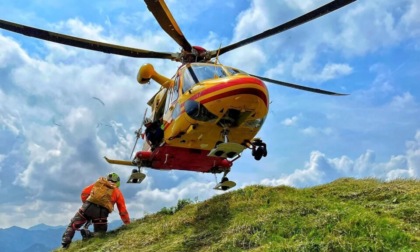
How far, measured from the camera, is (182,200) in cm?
1476

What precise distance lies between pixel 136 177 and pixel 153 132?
2.07 m

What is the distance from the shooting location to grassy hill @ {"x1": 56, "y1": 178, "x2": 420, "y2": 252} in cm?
730

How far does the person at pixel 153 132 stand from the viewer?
14.3 m

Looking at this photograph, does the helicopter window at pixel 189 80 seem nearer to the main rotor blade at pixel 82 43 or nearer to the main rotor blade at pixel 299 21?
the main rotor blade at pixel 299 21

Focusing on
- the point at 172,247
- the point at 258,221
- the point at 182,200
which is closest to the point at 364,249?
the point at 258,221

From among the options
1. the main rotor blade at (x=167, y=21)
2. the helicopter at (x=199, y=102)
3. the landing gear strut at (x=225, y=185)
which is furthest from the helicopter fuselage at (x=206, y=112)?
the main rotor blade at (x=167, y=21)

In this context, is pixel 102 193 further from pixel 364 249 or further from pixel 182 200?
pixel 364 249

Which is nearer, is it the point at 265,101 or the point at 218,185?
the point at 265,101

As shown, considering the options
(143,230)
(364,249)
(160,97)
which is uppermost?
(160,97)

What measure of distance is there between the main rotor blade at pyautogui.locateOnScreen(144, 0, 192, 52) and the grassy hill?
554 cm

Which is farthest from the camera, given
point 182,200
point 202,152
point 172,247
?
point 182,200

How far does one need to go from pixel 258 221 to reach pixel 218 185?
5.33 meters

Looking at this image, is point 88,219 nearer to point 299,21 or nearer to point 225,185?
point 225,185

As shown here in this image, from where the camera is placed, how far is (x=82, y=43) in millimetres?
Answer: 13836
